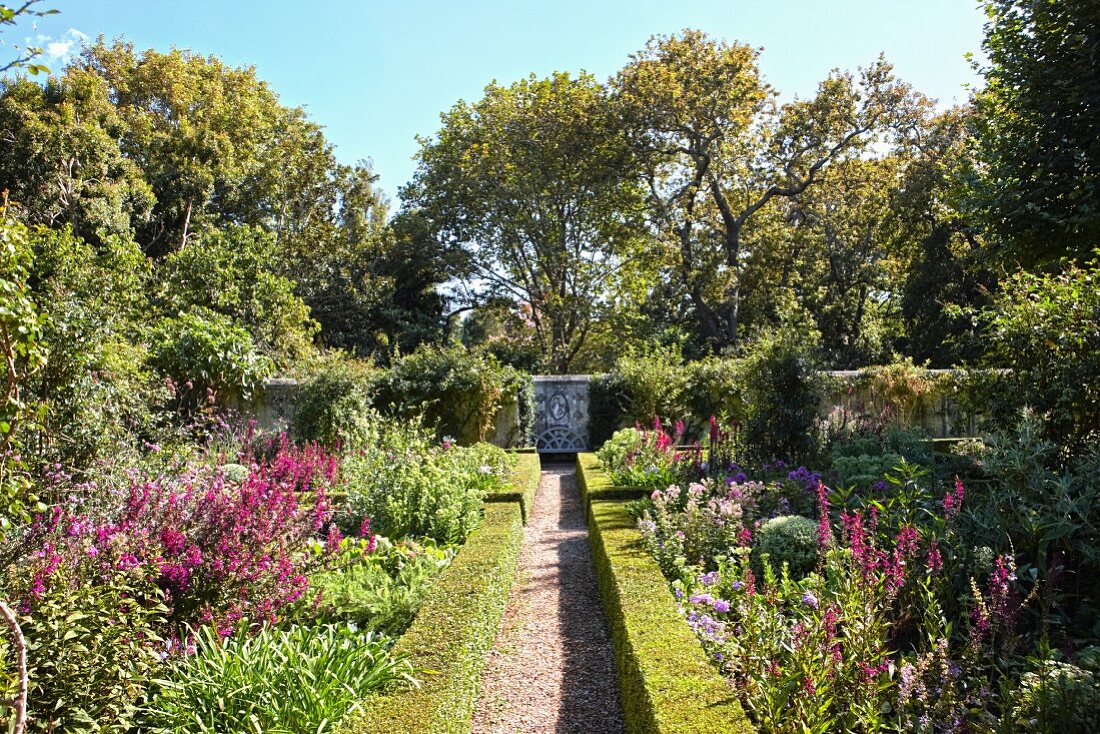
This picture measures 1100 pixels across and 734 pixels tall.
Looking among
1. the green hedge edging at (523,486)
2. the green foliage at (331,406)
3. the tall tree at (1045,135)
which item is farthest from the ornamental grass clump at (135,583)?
the tall tree at (1045,135)

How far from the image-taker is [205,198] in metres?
18.7

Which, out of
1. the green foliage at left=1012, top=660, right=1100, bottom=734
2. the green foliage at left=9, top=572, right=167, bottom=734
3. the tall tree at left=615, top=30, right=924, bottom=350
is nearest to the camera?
the green foliage at left=1012, top=660, right=1100, bottom=734

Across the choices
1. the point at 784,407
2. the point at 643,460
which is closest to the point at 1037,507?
the point at 784,407

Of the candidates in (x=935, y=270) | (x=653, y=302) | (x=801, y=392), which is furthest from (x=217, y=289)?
(x=935, y=270)

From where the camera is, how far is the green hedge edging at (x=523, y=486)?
7326mm

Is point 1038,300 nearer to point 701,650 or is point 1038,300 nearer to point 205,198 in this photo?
point 701,650

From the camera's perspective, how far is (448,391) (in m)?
12.5

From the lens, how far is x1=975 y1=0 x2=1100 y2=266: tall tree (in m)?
7.50

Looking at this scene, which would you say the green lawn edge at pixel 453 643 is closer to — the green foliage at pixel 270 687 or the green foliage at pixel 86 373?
the green foliage at pixel 270 687

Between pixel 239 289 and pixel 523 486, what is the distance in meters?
8.98

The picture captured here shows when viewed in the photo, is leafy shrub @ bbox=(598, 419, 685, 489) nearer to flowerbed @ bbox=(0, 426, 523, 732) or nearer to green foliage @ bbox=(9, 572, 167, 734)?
flowerbed @ bbox=(0, 426, 523, 732)

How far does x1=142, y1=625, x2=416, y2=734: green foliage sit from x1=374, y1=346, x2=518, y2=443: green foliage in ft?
30.2

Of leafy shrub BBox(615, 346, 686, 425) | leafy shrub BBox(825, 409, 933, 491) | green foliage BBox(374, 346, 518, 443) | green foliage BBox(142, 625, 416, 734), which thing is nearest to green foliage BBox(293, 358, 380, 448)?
green foliage BBox(374, 346, 518, 443)

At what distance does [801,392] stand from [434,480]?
3630mm
